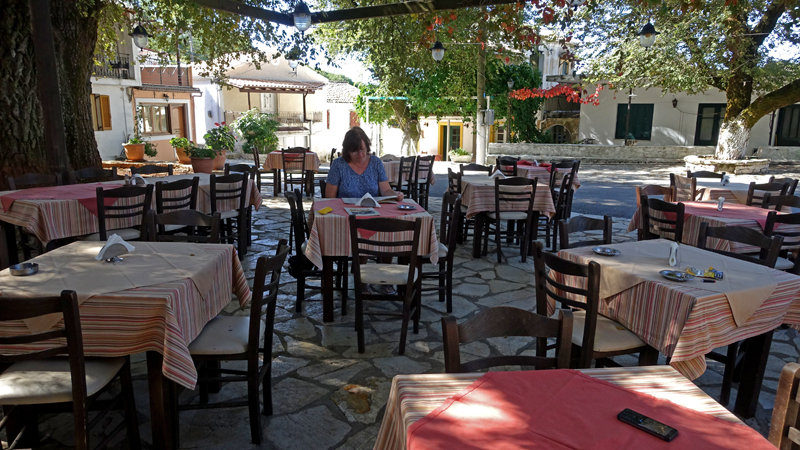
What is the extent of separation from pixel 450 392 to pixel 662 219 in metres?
3.73

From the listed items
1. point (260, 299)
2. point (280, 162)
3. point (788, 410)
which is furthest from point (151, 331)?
point (280, 162)

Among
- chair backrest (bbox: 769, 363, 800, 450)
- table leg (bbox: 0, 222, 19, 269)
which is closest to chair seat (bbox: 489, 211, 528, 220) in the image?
chair backrest (bbox: 769, 363, 800, 450)

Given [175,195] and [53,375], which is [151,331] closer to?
[53,375]

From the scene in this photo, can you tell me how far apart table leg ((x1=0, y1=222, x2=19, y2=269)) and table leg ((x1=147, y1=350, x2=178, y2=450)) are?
10.2ft

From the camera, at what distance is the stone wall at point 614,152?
19.2m

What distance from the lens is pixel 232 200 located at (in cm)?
631

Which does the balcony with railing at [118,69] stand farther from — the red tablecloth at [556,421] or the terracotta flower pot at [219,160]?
the red tablecloth at [556,421]

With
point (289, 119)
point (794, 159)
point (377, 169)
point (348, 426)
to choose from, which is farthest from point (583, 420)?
point (289, 119)

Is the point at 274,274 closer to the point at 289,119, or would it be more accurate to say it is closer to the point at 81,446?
the point at 81,446

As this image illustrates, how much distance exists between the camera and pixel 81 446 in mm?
2188

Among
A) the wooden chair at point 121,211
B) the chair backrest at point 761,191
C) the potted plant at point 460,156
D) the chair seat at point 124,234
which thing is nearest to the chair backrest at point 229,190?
the wooden chair at point 121,211

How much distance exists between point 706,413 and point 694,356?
121 cm

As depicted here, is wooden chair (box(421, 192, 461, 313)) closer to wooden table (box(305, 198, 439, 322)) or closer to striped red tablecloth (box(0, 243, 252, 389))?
wooden table (box(305, 198, 439, 322))

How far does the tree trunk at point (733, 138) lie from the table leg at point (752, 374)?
50.7 feet
